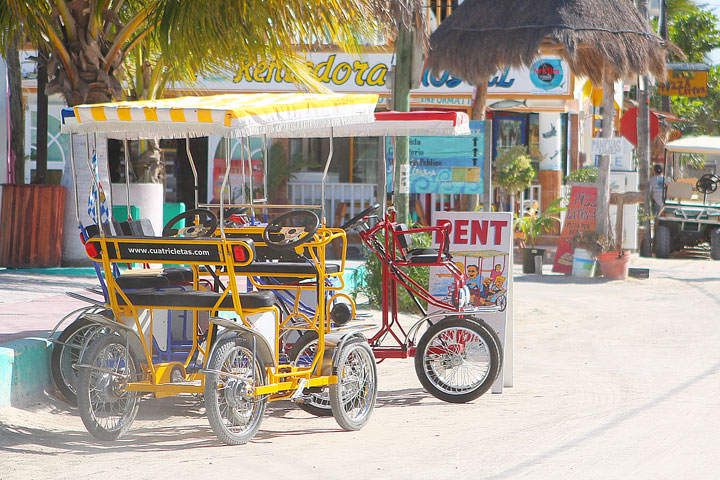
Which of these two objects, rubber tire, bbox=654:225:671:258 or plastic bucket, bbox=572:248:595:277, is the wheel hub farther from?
rubber tire, bbox=654:225:671:258

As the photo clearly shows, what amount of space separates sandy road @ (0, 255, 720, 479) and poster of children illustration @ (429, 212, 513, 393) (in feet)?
1.81

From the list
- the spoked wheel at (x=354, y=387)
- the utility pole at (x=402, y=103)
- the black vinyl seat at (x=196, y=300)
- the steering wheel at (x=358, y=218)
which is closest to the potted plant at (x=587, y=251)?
the utility pole at (x=402, y=103)

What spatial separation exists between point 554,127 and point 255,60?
42.0 ft

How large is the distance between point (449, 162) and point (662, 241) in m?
10.5

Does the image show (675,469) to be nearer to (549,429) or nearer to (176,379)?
(549,429)

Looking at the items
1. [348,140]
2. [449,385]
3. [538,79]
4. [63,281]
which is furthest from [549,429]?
[348,140]

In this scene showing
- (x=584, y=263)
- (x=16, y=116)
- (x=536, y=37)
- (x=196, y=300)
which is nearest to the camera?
(x=196, y=300)

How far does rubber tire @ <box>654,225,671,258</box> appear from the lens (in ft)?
69.7

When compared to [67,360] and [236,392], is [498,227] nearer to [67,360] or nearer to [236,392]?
[236,392]

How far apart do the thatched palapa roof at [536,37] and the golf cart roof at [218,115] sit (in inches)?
351

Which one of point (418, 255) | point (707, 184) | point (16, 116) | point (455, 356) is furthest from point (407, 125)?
point (707, 184)

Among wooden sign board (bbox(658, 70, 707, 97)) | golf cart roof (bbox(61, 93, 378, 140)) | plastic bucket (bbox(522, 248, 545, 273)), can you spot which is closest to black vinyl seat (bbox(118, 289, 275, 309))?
golf cart roof (bbox(61, 93, 378, 140))

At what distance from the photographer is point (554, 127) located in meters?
22.3

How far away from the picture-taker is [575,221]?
1719cm
